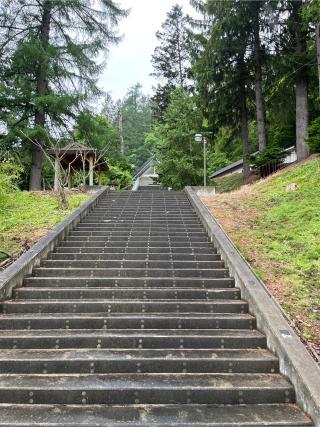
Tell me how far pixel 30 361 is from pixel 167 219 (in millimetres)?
7072

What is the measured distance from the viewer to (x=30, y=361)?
4207 millimetres

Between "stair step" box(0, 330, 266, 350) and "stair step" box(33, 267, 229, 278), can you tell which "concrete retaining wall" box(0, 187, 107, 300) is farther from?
"stair step" box(0, 330, 266, 350)

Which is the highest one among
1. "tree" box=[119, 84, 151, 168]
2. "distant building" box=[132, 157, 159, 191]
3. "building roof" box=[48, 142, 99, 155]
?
"tree" box=[119, 84, 151, 168]

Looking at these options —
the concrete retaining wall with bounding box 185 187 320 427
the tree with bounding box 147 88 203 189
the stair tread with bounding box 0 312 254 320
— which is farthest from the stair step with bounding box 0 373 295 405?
the tree with bounding box 147 88 203 189

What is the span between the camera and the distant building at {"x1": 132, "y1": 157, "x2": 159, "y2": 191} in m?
34.2

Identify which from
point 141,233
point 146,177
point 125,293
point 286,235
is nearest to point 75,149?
point 141,233

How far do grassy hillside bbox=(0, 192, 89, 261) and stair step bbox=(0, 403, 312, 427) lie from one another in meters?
4.44

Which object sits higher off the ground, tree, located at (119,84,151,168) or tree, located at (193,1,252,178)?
tree, located at (119,84,151,168)

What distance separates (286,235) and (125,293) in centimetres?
403

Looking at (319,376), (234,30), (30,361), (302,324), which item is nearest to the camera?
(319,376)

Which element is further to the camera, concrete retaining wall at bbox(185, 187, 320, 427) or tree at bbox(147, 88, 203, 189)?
tree at bbox(147, 88, 203, 189)

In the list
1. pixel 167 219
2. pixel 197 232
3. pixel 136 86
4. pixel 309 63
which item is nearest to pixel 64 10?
pixel 309 63

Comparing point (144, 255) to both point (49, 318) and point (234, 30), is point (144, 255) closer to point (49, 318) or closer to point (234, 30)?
point (49, 318)

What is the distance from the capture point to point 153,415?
350 cm
